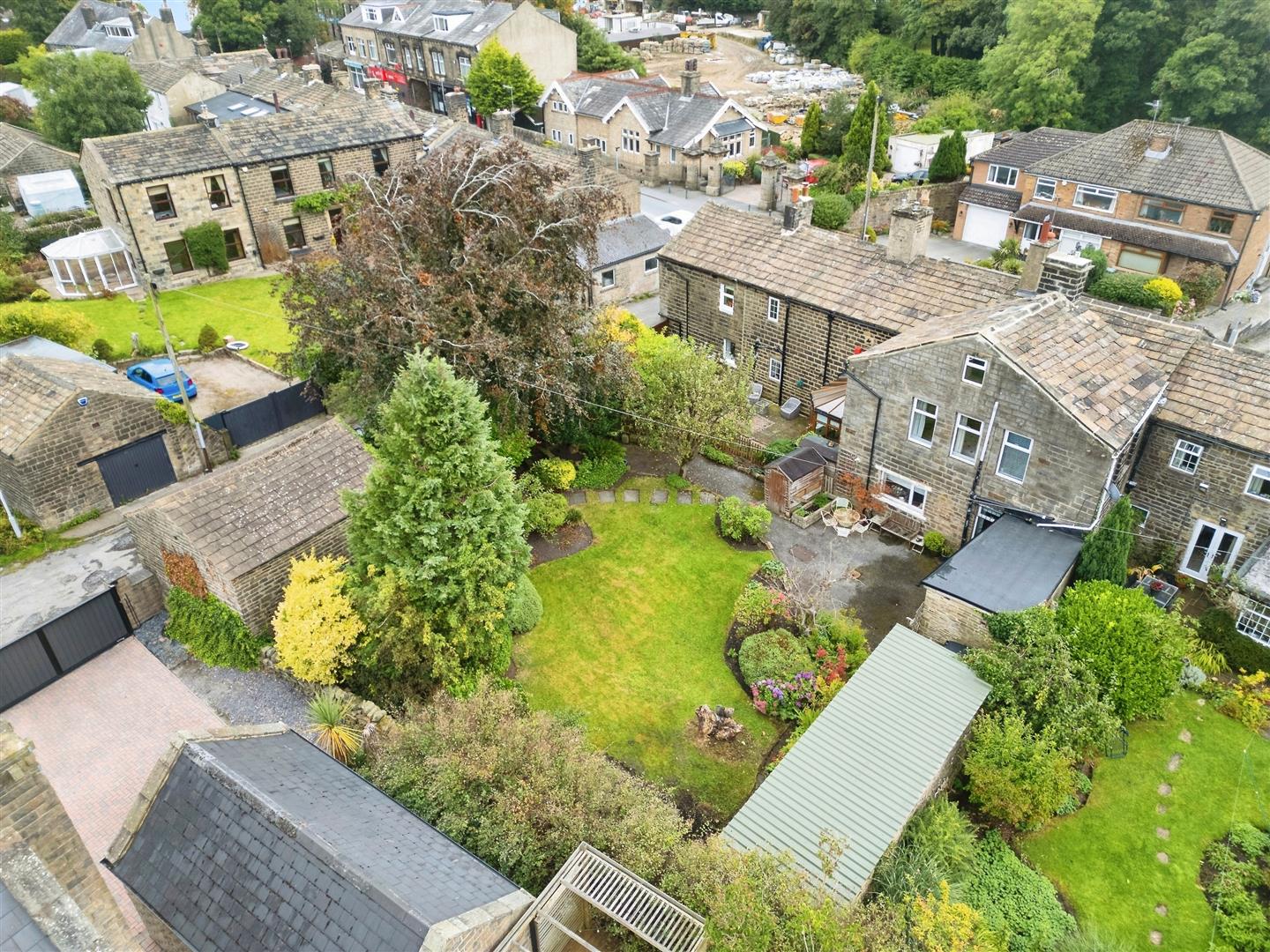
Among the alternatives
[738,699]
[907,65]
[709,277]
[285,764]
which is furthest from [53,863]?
[907,65]

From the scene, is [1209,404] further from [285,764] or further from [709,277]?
[285,764]

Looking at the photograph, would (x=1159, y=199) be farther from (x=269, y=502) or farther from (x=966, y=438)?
(x=269, y=502)

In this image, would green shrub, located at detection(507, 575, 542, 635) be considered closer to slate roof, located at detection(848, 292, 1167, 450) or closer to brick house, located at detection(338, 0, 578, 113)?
slate roof, located at detection(848, 292, 1167, 450)

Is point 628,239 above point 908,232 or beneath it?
beneath

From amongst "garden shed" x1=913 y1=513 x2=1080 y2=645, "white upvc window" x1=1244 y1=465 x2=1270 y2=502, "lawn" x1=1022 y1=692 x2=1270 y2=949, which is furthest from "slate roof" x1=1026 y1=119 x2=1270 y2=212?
"lawn" x1=1022 y1=692 x2=1270 y2=949

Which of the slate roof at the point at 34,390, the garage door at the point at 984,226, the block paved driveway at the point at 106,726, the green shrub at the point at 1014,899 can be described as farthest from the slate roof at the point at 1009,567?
the garage door at the point at 984,226

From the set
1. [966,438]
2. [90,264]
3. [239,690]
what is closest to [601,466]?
[966,438]
